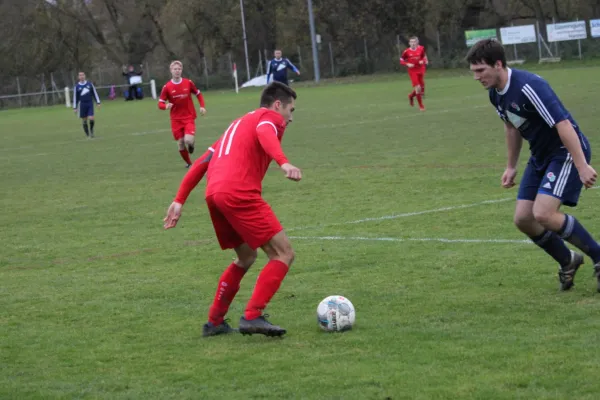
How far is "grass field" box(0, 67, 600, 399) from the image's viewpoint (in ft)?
18.0

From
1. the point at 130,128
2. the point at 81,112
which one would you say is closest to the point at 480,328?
the point at 81,112

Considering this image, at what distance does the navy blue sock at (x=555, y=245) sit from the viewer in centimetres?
721

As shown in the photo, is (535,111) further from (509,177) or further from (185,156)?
(185,156)

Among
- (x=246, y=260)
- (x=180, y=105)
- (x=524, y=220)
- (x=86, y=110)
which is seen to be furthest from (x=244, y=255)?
(x=86, y=110)

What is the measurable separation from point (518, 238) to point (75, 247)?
186 inches

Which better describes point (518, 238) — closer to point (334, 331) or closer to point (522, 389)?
point (334, 331)

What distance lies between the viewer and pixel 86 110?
2944cm

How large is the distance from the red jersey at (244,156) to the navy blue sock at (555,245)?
211 cm

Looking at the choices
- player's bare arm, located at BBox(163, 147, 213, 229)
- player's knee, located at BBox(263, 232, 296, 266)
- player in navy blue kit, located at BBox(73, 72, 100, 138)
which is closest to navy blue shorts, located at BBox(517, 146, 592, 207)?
player's knee, located at BBox(263, 232, 296, 266)

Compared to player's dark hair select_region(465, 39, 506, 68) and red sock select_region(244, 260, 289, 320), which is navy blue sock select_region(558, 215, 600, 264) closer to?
player's dark hair select_region(465, 39, 506, 68)

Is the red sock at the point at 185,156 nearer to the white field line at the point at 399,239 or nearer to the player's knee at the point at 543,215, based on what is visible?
the white field line at the point at 399,239

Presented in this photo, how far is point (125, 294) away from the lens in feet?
27.2

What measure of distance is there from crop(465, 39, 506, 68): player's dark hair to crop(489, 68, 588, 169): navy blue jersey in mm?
167

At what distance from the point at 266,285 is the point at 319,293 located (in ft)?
4.76
